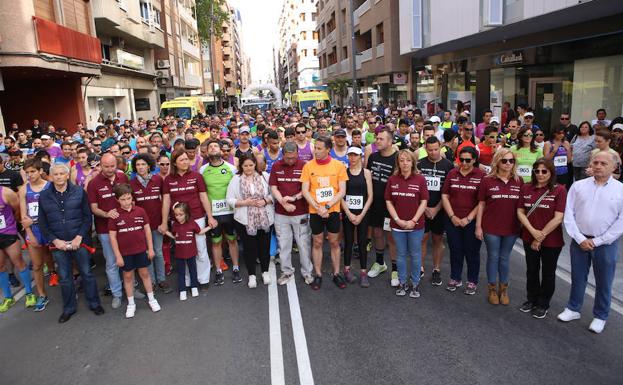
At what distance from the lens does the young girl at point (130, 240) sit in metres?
5.70

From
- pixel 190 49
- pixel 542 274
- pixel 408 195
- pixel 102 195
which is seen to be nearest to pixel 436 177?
pixel 408 195

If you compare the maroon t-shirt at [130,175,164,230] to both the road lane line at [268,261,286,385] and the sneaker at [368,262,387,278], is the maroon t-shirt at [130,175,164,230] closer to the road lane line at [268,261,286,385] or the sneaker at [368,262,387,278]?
the road lane line at [268,261,286,385]

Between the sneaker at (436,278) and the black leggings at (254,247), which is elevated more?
the black leggings at (254,247)

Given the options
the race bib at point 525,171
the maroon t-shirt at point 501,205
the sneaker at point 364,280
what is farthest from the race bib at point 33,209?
the race bib at point 525,171

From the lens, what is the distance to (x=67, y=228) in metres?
5.68

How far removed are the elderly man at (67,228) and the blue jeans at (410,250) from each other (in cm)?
384

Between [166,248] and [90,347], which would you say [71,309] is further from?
[166,248]

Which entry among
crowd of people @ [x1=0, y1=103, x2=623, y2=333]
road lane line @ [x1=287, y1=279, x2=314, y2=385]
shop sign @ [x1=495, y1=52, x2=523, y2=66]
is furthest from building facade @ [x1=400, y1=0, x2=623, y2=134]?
road lane line @ [x1=287, y1=279, x2=314, y2=385]

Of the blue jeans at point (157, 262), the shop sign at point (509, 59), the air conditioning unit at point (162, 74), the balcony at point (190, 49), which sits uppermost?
the balcony at point (190, 49)

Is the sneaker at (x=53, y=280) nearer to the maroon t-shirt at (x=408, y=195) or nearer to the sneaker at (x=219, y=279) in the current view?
the sneaker at (x=219, y=279)

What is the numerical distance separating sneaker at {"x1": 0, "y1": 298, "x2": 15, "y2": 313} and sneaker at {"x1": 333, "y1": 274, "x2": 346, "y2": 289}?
14.4 ft

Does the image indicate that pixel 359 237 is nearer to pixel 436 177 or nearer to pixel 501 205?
pixel 436 177

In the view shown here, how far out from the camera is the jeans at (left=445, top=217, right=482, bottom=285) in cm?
576

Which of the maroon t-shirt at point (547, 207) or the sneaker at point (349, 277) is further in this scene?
the sneaker at point (349, 277)
